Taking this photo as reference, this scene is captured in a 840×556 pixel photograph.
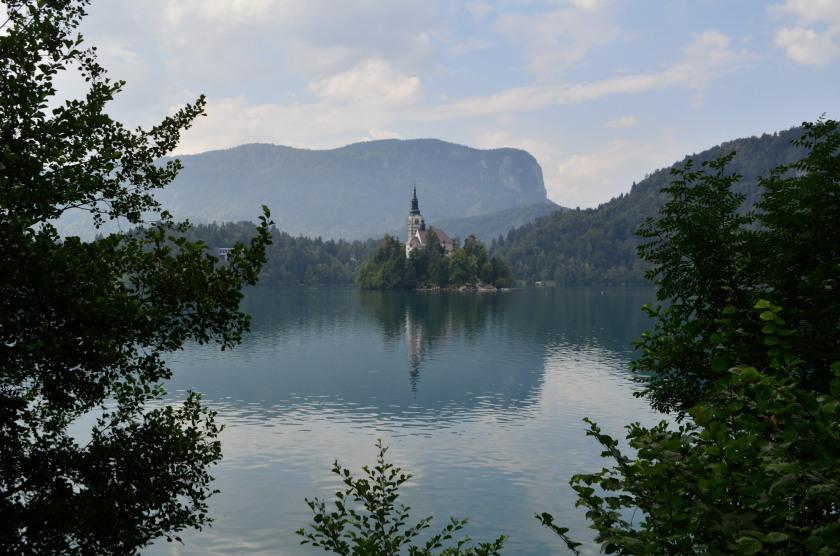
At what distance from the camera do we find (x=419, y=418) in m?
54.3

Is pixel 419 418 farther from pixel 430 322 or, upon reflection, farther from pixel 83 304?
pixel 430 322

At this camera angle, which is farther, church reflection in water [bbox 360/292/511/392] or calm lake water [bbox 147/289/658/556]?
church reflection in water [bbox 360/292/511/392]

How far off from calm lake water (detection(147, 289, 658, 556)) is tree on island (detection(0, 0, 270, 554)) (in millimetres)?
17323

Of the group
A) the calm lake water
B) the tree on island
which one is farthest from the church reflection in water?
the tree on island

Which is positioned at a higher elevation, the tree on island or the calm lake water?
the tree on island

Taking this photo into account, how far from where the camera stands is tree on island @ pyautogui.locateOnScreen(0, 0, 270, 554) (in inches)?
428

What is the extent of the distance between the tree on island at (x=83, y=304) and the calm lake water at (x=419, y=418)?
682 inches

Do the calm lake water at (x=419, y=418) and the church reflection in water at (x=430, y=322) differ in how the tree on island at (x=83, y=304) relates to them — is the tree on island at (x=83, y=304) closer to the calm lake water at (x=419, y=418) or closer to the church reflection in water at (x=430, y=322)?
the calm lake water at (x=419, y=418)

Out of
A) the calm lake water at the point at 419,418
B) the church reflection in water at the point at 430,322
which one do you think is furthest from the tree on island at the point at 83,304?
the church reflection in water at the point at 430,322

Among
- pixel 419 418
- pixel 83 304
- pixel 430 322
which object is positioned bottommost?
pixel 419 418

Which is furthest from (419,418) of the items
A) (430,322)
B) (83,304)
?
(430,322)

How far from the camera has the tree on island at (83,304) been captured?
10.9m

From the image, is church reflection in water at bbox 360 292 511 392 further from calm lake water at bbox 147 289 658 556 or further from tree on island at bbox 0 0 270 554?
tree on island at bbox 0 0 270 554

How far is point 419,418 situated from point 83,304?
1781 inches
